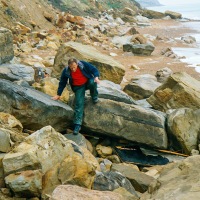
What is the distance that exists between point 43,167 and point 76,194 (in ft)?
3.76

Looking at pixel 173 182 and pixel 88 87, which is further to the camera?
pixel 88 87

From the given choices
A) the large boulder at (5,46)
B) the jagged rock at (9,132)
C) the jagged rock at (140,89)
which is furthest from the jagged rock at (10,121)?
the jagged rock at (140,89)

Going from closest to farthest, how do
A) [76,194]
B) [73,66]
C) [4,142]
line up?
[76,194]
[4,142]
[73,66]

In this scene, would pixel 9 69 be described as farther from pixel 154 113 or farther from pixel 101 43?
pixel 101 43

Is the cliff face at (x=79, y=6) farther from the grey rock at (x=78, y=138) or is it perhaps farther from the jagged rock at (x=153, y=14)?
the grey rock at (x=78, y=138)

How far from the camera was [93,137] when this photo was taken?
8320mm

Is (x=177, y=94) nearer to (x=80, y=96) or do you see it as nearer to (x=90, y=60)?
(x=80, y=96)

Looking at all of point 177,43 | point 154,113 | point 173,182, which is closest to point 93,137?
point 154,113

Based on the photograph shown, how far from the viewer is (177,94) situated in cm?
957

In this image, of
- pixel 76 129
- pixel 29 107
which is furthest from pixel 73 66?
pixel 76 129

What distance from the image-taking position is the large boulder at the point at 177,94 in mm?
9469

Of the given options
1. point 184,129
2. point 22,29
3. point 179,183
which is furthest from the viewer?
point 22,29

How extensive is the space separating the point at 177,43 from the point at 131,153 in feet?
72.0

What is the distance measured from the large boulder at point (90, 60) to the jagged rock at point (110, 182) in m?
6.65
